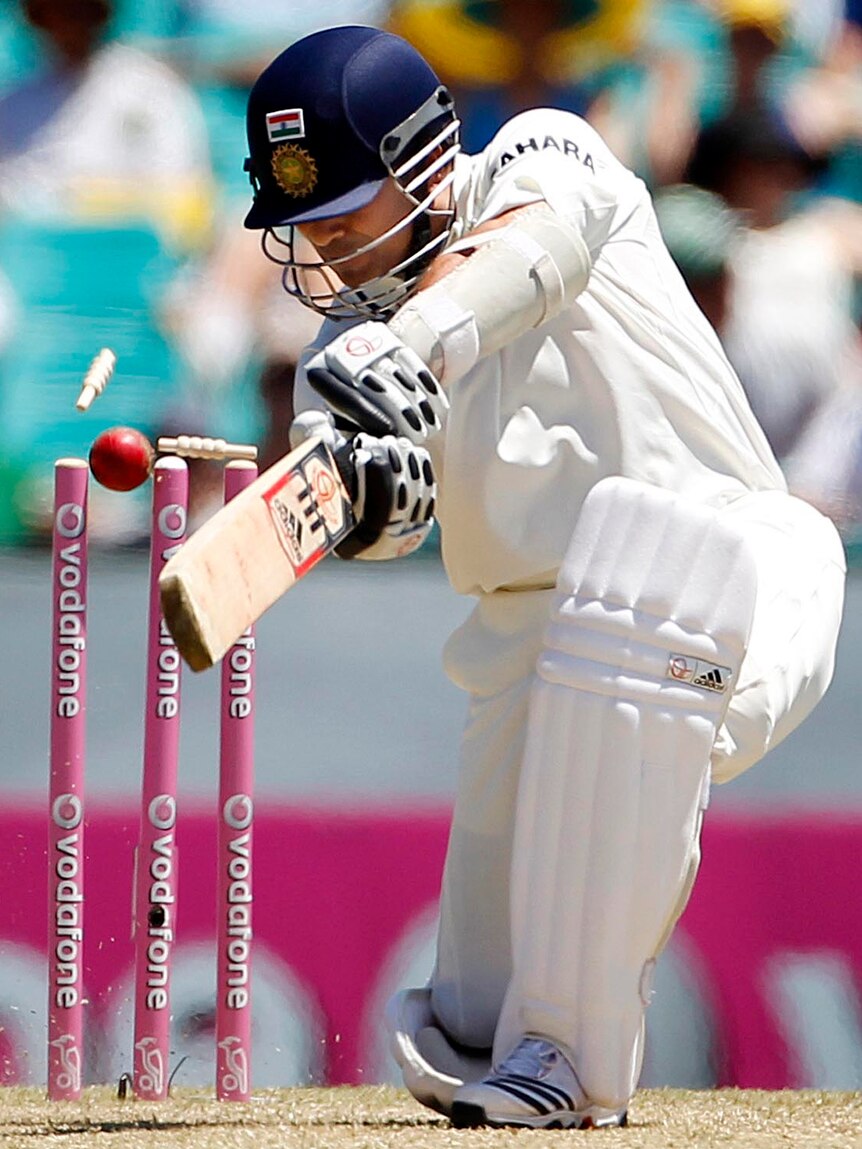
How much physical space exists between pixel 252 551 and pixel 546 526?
1.57 ft

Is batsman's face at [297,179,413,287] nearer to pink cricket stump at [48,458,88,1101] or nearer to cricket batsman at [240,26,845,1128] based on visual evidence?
cricket batsman at [240,26,845,1128]

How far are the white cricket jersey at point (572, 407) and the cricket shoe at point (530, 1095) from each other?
1.53 ft

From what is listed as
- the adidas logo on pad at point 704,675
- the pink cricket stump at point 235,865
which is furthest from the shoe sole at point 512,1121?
the pink cricket stump at point 235,865

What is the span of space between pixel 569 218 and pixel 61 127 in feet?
5.28

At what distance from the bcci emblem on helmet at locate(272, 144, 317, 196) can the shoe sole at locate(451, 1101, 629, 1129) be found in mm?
840

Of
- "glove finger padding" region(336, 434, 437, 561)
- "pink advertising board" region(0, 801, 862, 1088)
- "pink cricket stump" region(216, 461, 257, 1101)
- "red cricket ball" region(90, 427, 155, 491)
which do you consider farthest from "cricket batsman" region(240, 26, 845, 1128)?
"pink advertising board" region(0, 801, 862, 1088)

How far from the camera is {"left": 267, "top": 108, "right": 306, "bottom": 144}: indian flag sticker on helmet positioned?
2.05m

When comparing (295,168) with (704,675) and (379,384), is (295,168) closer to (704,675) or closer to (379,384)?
(379,384)

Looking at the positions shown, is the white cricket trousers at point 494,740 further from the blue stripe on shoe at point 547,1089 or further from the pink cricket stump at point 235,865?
the pink cricket stump at point 235,865

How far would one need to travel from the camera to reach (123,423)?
344 cm

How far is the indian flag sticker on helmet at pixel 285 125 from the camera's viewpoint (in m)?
2.05

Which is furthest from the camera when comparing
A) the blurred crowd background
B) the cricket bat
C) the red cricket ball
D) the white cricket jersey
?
the blurred crowd background

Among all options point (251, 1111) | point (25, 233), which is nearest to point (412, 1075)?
point (251, 1111)

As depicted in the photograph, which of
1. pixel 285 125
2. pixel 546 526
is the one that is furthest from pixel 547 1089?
pixel 285 125
